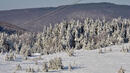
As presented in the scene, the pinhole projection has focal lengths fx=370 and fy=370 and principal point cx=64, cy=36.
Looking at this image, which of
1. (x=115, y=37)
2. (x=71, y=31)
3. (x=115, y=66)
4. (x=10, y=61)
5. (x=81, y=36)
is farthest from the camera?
(x=71, y=31)

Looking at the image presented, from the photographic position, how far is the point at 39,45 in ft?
184

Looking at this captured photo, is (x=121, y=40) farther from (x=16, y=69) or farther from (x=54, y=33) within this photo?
(x=16, y=69)

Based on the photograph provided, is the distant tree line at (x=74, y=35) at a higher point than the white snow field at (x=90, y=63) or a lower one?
higher

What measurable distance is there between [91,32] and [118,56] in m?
26.0

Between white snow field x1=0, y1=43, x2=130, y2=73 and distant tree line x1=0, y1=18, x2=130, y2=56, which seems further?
distant tree line x1=0, y1=18, x2=130, y2=56

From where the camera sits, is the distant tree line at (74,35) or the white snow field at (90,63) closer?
the white snow field at (90,63)

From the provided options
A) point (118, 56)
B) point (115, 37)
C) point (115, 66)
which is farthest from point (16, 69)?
point (115, 37)

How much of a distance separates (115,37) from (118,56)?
18.7 meters

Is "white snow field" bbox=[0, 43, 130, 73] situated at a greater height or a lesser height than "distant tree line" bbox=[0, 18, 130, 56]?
lesser

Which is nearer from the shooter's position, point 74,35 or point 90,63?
point 90,63

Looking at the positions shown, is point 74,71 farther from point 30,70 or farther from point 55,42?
point 55,42

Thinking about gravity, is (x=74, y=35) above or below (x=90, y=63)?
above

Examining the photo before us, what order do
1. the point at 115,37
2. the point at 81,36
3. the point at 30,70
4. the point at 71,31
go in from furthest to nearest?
the point at 71,31
the point at 81,36
the point at 115,37
the point at 30,70

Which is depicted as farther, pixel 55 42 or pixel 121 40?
pixel 55 42
